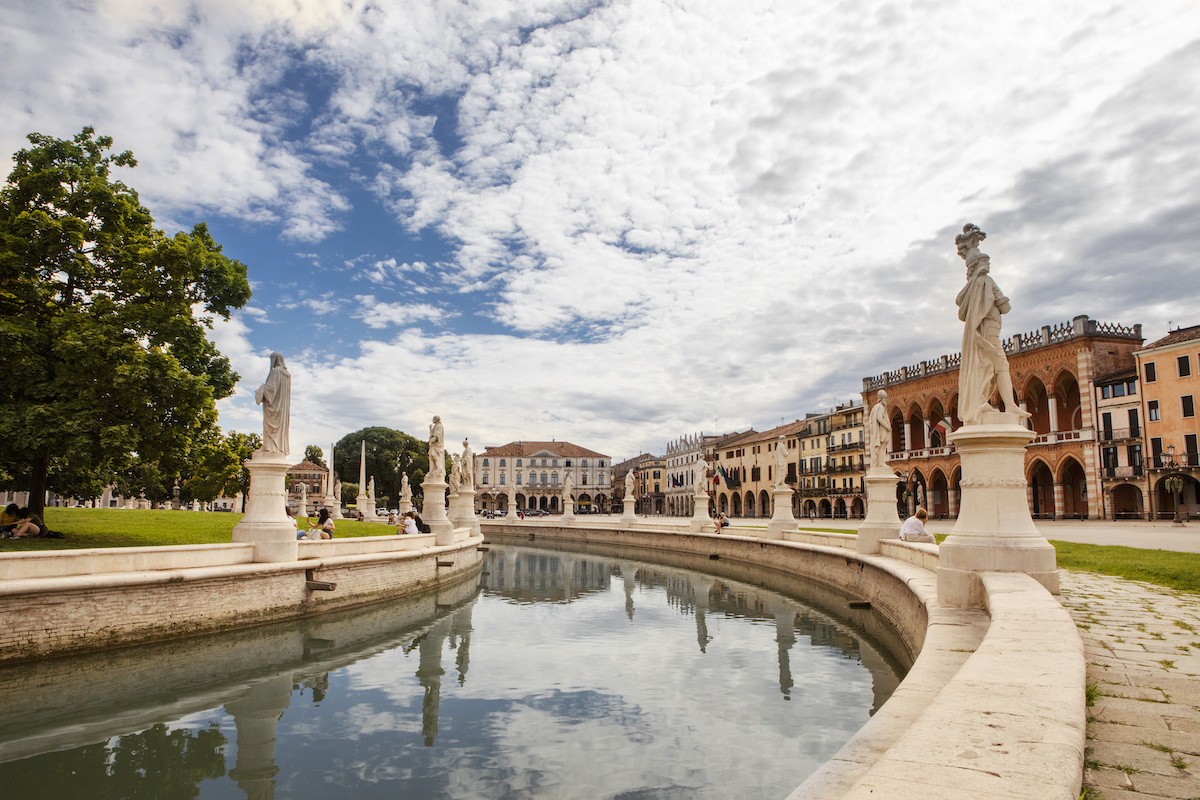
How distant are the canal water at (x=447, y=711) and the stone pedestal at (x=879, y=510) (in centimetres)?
360

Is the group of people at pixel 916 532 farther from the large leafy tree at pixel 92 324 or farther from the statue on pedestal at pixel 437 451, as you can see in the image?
the large leafy tree at pixel 92 324

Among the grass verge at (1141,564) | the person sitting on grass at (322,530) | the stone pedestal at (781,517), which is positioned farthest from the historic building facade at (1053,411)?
the person sitting on grass at (322,530)

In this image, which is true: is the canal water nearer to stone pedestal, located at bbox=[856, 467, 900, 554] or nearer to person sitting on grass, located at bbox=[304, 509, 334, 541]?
stone pedestal, located at bbox=[856, 467, 900, 554]

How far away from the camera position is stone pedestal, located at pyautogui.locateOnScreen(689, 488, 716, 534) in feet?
111

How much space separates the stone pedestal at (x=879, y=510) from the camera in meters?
17.9

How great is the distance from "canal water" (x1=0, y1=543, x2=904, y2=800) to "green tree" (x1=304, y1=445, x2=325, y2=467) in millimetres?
104948

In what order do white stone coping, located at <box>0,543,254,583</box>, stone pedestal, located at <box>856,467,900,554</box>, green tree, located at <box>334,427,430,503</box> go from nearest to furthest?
white stone coping, located at <box>0,543,254,583</box>, stone pedestal, located at <box>856,467,900,554</box>, green tree, located at <box>334,427,430,503</box>

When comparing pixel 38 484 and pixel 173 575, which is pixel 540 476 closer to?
pixel 38 484

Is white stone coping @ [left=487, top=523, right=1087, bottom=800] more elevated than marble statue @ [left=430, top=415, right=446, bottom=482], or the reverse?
marble statue @ [left=430, top=415, right=446, bottom=482]

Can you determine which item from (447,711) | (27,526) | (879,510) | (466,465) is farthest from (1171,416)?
(27,526)

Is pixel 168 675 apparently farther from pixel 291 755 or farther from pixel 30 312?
pixel 30 312

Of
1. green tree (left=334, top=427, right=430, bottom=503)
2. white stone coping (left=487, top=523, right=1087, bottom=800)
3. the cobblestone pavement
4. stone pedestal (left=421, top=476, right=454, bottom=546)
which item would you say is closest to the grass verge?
the cobblestone pavement

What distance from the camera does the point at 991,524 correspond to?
8.44 m

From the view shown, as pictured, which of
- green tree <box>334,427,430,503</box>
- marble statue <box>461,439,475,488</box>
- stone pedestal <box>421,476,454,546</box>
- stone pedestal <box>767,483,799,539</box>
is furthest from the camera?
green tree <box>334,427,430,503</box>
